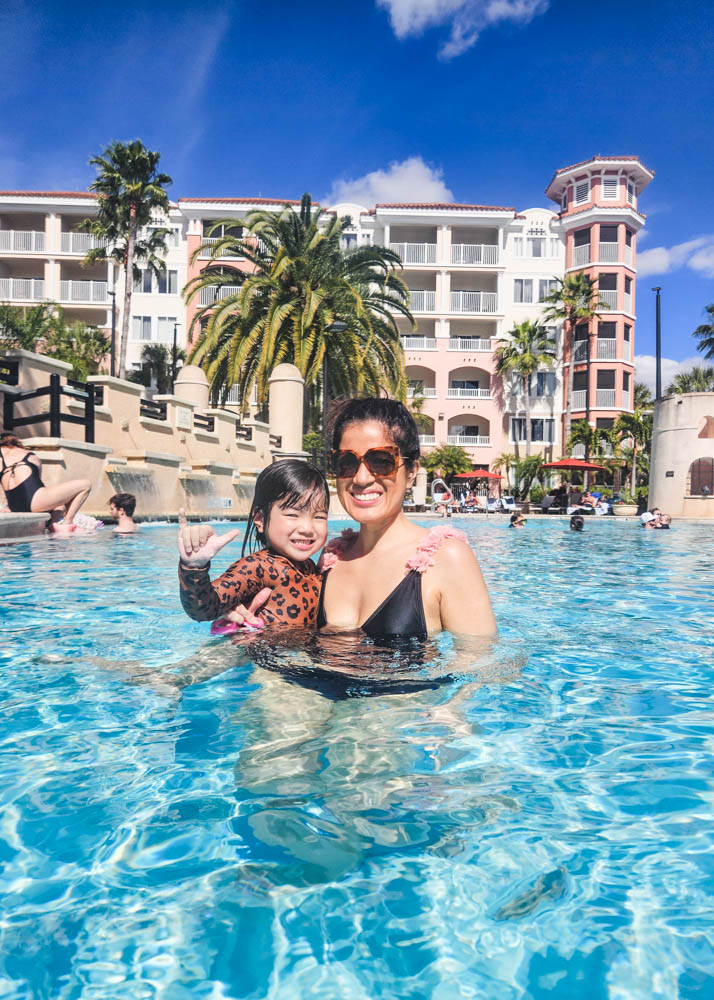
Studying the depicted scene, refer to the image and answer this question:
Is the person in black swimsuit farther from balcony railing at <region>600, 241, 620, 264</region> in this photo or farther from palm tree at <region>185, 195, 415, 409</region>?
balcony railing at <region>600, 241, 620, 264</region>

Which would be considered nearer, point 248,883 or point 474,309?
point 248,883

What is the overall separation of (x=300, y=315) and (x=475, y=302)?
21.9m

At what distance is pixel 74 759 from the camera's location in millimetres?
2412

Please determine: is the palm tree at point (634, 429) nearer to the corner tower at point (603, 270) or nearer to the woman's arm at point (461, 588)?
the corner tower at point (603, 270)

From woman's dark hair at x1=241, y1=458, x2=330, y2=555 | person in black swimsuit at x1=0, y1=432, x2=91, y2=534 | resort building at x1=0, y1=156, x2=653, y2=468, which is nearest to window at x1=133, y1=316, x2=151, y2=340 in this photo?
resort building at x1=0, y1=156, x2=653, y2=468

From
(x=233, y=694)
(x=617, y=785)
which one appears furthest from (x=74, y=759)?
(x=617, y=785)

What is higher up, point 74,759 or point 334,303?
point 334,303

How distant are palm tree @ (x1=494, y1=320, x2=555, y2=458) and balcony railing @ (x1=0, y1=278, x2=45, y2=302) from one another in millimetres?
26013

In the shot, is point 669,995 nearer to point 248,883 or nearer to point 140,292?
point 248,883

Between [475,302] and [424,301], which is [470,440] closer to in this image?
[475,302]

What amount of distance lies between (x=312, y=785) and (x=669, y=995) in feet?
3.43

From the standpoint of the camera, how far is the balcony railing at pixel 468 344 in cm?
4150

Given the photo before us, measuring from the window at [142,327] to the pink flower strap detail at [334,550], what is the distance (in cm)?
4089

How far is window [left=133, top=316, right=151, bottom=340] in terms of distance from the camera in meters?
41.1
